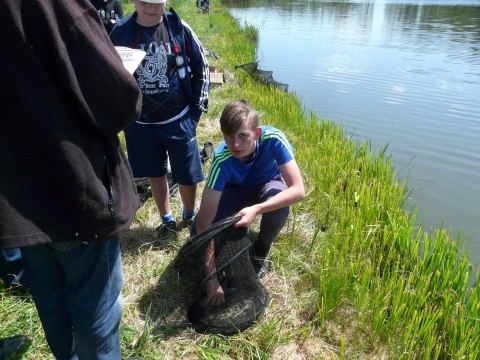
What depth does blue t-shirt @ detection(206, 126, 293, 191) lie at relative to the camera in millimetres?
2133

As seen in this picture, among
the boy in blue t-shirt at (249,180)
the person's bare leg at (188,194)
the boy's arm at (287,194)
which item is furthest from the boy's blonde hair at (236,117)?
the person's bare leg at (188,194)

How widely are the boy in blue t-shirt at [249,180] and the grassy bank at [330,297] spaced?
0.25 metres

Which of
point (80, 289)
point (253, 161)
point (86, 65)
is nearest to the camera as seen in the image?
point (86, 65)

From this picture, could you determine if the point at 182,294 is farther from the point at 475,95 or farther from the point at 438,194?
the point at 475,95

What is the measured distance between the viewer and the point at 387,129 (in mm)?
6113

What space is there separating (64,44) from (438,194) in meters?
4.43

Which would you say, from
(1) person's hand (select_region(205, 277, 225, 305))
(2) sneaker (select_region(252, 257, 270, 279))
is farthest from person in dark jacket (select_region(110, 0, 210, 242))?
(1) person's hand (select_region(205, 277, 225, 305))

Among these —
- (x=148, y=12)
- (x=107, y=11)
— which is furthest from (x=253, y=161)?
(x=107, y=11)

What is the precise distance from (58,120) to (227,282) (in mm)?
1332

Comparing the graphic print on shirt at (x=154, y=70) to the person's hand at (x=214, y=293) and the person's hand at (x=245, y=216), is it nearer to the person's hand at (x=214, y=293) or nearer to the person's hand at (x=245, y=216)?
the person's hand at (x=245, y=216)

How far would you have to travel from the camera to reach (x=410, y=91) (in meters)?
7.70

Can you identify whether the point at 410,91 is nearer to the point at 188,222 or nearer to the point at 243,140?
the point at 188,222

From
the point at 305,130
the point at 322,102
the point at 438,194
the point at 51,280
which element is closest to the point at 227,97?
the point at 305,130

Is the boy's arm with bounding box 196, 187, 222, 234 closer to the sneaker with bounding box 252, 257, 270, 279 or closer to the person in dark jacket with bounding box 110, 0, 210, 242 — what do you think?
the person in dark jacket with bounding box 110, 0, 210, 242
